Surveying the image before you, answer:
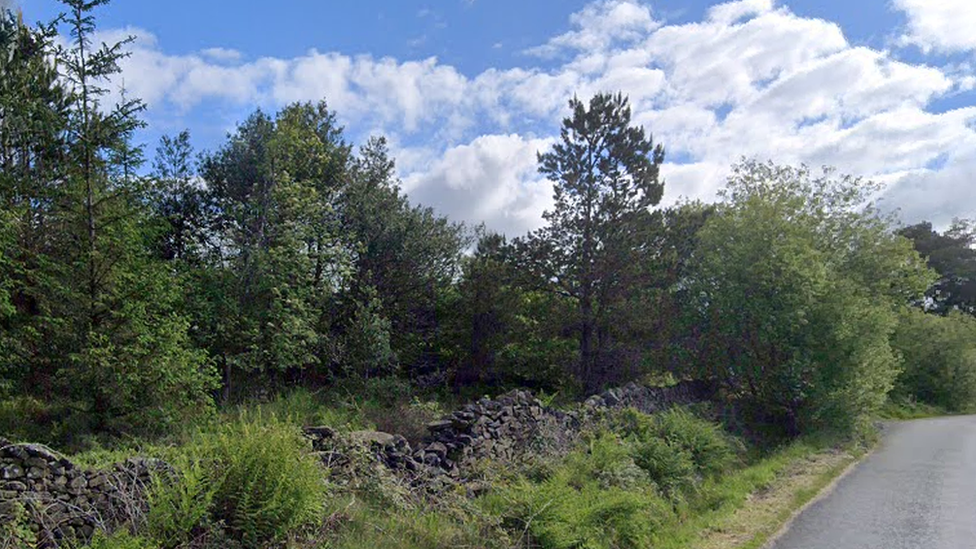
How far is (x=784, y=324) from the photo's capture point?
664 inches

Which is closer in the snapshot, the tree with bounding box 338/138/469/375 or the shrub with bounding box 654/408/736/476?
the shrub with bounding box 654/408/736/476

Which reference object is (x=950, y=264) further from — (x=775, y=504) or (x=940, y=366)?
(x=775, y=504)

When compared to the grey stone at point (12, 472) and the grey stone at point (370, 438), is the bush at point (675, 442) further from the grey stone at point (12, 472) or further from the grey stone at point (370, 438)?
the grey stone at point (12, 472)

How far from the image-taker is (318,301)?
1838 cm

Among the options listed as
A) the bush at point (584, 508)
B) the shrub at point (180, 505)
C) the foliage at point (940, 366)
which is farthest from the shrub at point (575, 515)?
the foliage at point (940, 366)

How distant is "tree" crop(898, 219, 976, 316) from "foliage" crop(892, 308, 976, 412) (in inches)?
880

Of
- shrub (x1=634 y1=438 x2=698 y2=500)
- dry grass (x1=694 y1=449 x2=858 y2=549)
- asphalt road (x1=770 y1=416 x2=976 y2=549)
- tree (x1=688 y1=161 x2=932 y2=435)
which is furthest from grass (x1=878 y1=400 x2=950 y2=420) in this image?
shrub (x1=634 y1=438 x2=698 y2=500)

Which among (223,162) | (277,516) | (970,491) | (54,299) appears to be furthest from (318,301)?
(970,491)

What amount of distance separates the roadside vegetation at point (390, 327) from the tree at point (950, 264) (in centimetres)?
3573

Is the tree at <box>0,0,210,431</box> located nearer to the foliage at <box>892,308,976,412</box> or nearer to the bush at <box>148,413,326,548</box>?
the bush at <box>148,413,326,548</box>

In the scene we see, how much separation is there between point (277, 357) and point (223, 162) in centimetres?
695

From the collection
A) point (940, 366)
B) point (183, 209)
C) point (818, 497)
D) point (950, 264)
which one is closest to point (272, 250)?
point (183, 209)

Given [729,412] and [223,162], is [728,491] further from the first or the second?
[223,162]

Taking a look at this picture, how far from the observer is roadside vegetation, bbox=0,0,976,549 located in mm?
7363
